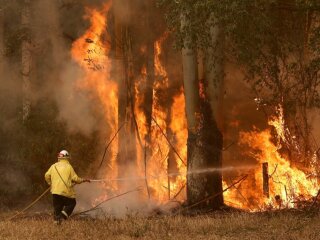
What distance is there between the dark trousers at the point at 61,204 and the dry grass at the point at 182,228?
→ 26cm

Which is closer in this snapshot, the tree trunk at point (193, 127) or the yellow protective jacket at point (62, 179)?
the yellow protective jacket at point (62, 179)

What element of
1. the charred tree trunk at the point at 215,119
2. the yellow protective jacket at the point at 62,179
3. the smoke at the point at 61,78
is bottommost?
the yellow protective jacket at the point at 62,179

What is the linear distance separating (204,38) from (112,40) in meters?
7.24

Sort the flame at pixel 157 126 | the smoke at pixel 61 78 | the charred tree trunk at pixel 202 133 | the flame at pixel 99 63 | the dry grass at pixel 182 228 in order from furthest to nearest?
1. the smoke at pixel 61 78
2. the flame at pixel 99 63
3. the flame at pixel 157 126
4. the charred tree trunk at pixel 202 133
5. the dry grass at pixel 182 228

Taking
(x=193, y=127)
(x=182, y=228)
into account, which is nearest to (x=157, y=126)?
(x=193, y=127)

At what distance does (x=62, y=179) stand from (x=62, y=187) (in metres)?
0.16

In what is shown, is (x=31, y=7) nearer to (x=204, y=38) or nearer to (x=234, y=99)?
(x=234, y=99)

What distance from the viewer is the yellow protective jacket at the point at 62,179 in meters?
11.1

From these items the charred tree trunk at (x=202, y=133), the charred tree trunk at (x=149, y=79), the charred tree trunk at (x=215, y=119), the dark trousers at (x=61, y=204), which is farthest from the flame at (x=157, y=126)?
the dark trousers at (x=61, y=204)

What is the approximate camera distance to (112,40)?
55.7ft

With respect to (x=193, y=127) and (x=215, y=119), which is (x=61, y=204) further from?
(x=215, y=119)

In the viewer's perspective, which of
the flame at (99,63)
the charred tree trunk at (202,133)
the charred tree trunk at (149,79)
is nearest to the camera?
the charred tree trunk at (202,133)

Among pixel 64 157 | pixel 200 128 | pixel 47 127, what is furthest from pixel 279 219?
pixel 47 127

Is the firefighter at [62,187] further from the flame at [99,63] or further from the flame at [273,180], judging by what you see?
the flame at [99,63]
